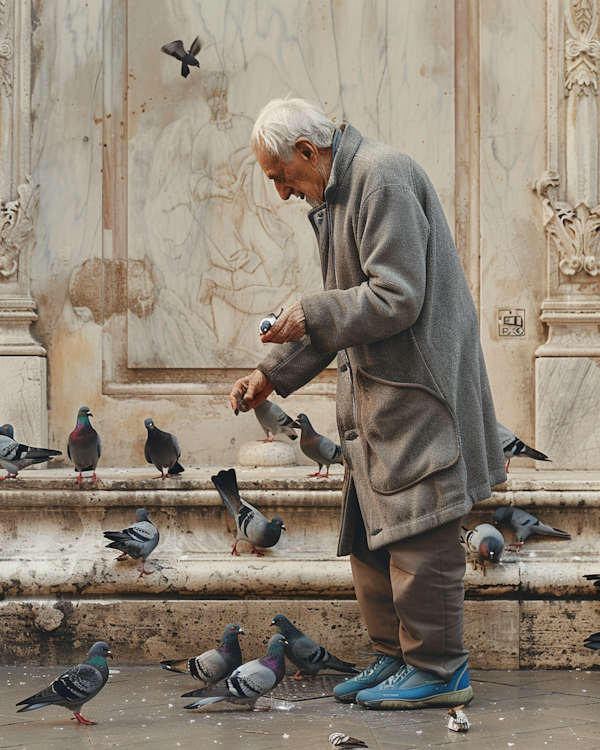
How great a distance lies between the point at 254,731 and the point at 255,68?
3.62 m

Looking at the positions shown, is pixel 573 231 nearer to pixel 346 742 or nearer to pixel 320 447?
pixel 320 447

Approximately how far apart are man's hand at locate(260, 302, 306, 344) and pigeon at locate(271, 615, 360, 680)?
3.84 feet

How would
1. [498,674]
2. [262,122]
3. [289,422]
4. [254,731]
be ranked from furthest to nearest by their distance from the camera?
[289,422] < [498,674] < [262,122] < [254,731]

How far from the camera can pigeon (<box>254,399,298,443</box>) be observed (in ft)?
Result: 17.0

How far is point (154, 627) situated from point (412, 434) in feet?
4.98

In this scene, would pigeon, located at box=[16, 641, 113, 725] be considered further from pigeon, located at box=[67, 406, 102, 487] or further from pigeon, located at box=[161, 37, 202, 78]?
pigeon, located at box=[161, 37, 202, 78]

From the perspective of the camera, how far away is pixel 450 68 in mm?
5492

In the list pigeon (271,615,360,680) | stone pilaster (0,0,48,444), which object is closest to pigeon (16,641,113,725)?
pigeon (271,615,360,680)

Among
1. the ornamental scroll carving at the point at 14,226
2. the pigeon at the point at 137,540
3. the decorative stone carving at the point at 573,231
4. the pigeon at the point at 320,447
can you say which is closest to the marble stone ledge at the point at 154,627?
the pigeon at the point at 137,540

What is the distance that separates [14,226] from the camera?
17.5ft

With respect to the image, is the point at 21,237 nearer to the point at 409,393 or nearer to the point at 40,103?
the point at 40,103

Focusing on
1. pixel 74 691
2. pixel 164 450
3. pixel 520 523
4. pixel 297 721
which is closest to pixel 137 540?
pixel 164 450

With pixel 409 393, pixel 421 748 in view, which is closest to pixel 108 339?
pixel 409 393

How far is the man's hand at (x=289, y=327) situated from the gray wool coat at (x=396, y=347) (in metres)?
0.02
